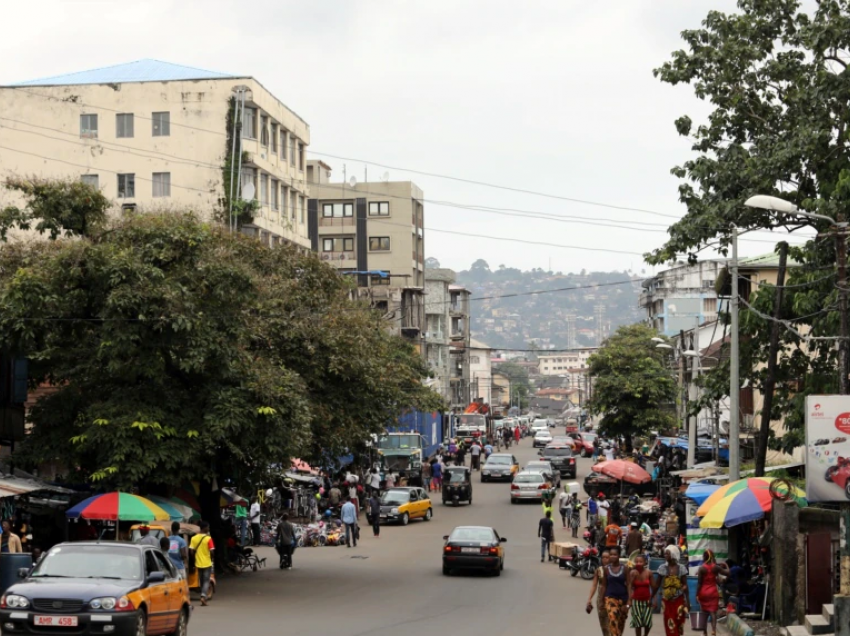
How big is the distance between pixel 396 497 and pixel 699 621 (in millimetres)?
25760

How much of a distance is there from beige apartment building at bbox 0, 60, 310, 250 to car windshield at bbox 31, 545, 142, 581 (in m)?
41.5

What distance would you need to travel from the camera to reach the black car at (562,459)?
65688 mm

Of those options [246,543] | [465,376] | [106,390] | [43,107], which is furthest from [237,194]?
[465,376]

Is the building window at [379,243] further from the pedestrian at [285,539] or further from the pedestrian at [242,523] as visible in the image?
the pedestrian at [285,539]

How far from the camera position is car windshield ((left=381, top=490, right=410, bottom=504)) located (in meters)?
46.7

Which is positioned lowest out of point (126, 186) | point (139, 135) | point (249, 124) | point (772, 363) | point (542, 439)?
point (542, 439)

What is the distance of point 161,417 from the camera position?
1017 inches

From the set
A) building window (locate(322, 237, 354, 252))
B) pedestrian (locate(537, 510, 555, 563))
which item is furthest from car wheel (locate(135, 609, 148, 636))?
building window (locate(322, 237, 354, 252))

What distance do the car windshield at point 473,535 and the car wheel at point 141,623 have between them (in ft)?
52.8

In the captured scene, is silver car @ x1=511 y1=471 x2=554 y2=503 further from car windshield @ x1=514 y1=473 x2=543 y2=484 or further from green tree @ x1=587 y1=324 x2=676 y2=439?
green tree @ x1=587 y1=324 x2=676 y2=439

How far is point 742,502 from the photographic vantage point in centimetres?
2239

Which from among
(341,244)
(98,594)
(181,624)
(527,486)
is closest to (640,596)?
(181,624)

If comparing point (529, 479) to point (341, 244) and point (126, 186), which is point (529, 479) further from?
point (341, 244)

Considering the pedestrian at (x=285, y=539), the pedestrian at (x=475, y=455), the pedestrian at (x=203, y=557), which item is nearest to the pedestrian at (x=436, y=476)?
the pedestrian at (x=475, y=455)
